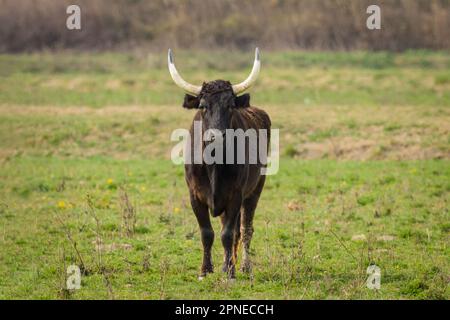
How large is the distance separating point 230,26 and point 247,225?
29.2 m

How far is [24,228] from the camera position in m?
13.7

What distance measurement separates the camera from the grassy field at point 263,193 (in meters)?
10.4

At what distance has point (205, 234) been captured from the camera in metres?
10.5

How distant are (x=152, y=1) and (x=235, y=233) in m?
34.1

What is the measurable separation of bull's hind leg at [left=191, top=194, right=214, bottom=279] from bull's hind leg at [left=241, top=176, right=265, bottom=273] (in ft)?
1.88

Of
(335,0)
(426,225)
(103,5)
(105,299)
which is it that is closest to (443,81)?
(335,0)

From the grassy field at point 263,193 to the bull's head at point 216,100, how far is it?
186 cm

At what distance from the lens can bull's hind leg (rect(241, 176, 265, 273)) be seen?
10930 millimetres
